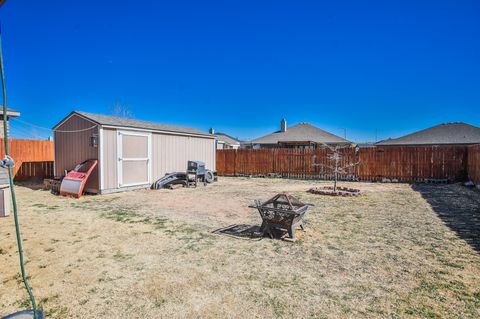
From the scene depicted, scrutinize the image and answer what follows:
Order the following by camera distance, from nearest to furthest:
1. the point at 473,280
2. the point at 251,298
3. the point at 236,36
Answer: the point at 251,298, the point at 473,280, the point at 236,36

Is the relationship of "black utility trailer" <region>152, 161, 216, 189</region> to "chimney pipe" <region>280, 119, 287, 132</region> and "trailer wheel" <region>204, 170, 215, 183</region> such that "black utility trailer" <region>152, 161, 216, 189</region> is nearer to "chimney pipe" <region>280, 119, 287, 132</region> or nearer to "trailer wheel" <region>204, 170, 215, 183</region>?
"trailer wheel" <region>204, 170, 215, 183</region>

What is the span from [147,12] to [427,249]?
511 inches

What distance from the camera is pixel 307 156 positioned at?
1452 cm

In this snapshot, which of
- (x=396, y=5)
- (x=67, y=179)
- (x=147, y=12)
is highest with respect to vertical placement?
(x=147, y=12)

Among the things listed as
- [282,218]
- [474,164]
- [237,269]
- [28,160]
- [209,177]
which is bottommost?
[237,269]

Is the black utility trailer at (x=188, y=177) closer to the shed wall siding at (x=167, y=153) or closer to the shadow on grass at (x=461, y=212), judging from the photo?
the shed wall siding at (x=167, y=153)

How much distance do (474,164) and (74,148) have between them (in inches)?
580

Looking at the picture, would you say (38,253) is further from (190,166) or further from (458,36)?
(458,36)

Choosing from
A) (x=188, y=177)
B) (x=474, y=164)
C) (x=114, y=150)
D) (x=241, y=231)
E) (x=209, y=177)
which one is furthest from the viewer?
(x=209, y=177)

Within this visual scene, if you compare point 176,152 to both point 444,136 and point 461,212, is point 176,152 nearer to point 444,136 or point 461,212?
point 461,212

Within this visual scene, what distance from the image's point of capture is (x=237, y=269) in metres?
3.17

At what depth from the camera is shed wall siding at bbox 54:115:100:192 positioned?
9.05m

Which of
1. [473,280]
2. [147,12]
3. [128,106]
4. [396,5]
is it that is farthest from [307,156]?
[128,106]

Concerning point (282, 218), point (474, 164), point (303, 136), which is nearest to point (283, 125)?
point (303, 136)
